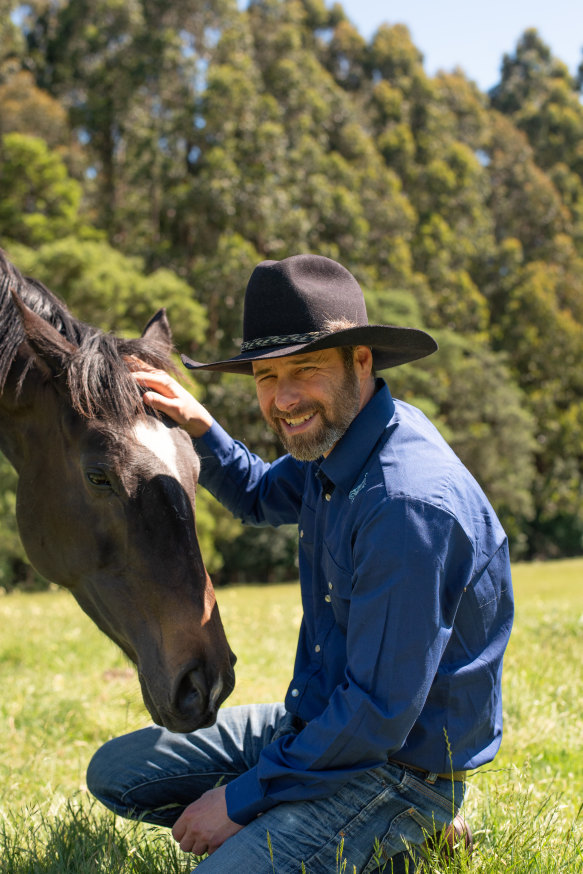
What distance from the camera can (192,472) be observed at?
288 centimetres

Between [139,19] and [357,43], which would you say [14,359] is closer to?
[139,19]

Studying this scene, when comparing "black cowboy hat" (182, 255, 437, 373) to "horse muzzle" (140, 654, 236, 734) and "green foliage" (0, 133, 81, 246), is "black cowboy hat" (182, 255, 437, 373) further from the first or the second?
"green foliage" (0, 133, 81, 246)

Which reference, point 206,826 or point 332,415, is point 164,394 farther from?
point 206,826

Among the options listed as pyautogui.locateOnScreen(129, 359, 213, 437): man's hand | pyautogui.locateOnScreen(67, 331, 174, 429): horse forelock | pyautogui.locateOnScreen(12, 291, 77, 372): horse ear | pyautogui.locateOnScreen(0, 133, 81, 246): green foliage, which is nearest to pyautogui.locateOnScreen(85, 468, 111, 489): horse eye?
pyautogui.locateOnScreen(67, 331, 174, 429): horse forelock

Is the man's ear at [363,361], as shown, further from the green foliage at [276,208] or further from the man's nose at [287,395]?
the green foliage at [276,208]

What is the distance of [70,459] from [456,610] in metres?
1.45

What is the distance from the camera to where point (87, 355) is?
9.33 ft

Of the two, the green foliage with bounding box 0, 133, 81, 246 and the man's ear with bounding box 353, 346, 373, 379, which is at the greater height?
the green foliage with bounding box 0, 133, 81, 246

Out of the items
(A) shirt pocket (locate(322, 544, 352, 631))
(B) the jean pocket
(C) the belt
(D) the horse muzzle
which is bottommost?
(B) the jean pocket

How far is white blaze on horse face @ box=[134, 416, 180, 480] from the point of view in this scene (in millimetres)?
2725

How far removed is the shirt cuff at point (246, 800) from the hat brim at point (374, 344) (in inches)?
52.1

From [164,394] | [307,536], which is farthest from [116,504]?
[307,536]

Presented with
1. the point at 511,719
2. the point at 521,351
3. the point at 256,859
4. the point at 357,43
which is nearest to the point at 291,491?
Result: the point at 256,859

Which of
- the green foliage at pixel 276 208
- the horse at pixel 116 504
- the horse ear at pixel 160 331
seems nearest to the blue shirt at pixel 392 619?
the horse at pixel 116 504
